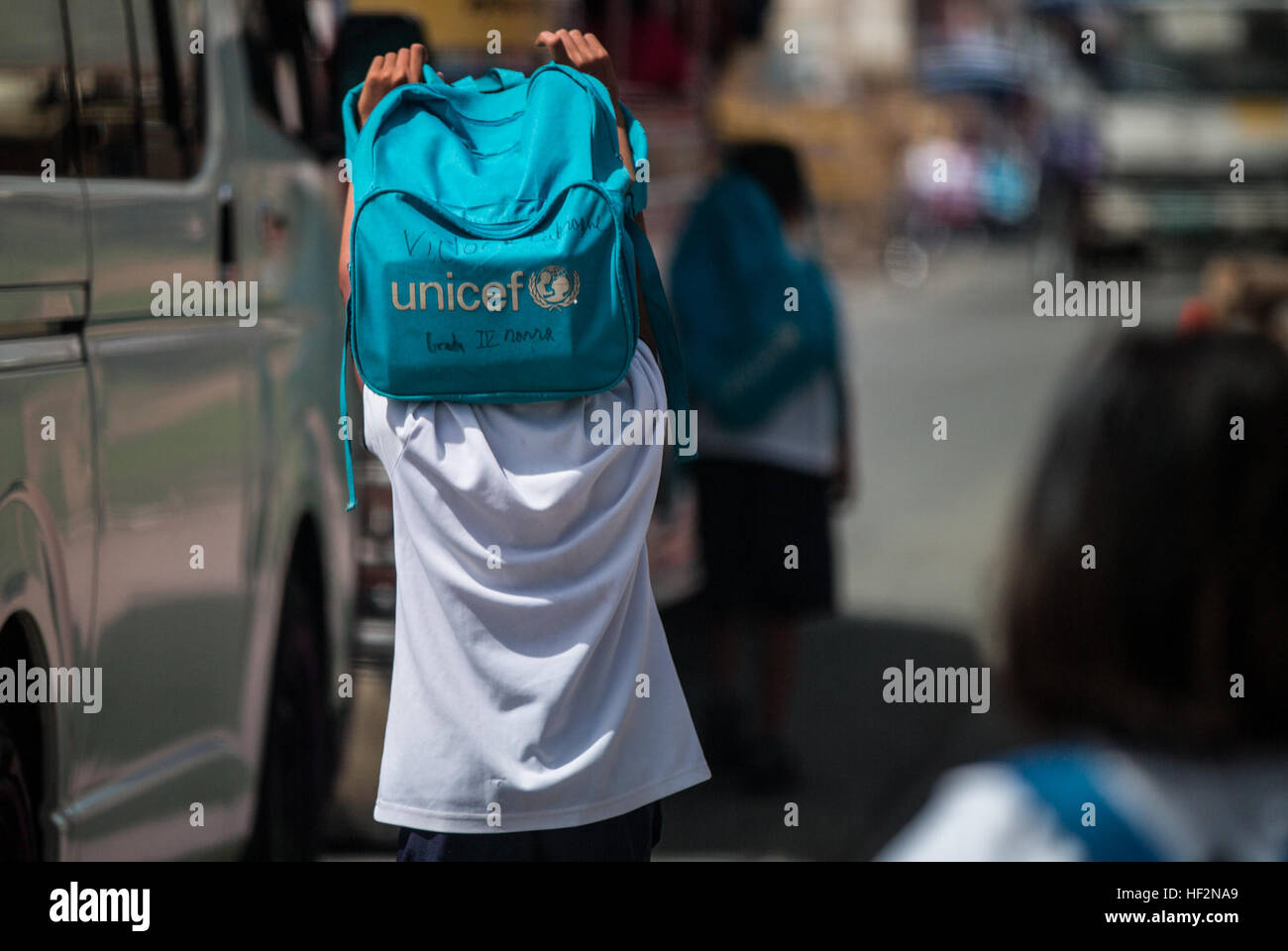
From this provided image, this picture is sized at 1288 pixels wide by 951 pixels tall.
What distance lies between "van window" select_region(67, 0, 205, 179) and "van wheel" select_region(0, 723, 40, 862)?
911 millimetres

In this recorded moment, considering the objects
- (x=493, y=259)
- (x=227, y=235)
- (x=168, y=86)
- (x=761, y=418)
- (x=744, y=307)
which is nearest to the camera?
(x=493, y=259)

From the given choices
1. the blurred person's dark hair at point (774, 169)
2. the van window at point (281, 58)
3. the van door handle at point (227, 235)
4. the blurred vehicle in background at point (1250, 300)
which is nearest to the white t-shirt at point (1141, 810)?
the van door handle at point (227, 235)

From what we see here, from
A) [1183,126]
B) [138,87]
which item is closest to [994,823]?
[138,87]

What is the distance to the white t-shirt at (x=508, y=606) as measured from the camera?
7.36ft

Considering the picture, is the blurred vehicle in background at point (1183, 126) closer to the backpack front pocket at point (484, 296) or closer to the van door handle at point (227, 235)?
the van door handle at point (227, 235)

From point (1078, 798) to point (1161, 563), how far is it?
0.64 ft

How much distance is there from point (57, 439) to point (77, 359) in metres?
0.15

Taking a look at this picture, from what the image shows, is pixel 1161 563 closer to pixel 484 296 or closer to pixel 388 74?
pixel 484 296

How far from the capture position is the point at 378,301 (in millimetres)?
2225

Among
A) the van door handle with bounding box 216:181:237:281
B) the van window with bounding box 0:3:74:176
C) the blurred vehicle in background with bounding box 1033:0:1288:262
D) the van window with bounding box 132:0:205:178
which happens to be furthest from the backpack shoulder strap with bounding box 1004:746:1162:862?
the blurred vehicle in background with bounding box 1033:0:1288:262

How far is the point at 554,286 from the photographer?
7.29 ft

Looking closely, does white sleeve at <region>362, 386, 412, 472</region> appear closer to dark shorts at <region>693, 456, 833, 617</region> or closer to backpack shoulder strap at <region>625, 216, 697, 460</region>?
backpack shoulder strap at <region>625, 216, 697, 460</region>

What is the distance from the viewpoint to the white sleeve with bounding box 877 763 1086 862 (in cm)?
136
